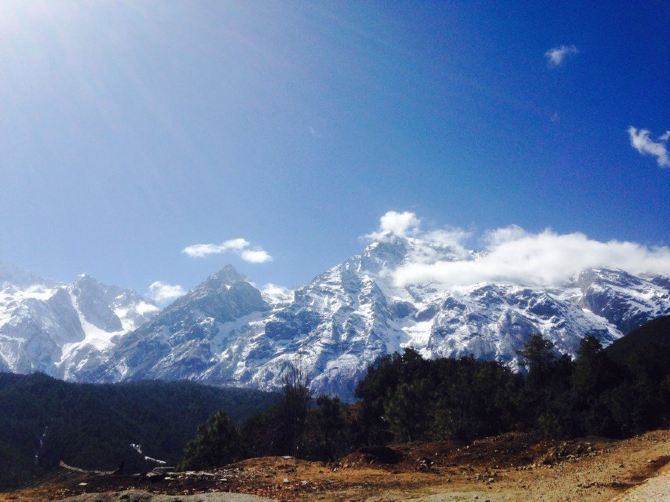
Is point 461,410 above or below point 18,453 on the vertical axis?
above

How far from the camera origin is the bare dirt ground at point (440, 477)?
70.0 feet

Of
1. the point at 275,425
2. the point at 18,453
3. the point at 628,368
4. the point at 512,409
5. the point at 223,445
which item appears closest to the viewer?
the point at 512,409

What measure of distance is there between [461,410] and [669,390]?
2104 centimetres

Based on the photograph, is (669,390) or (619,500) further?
(669,390)

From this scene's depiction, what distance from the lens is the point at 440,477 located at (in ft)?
91.0

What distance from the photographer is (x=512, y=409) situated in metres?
56.6

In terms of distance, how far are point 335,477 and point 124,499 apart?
11.8 metres

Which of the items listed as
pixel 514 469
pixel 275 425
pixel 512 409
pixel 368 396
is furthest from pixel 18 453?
pixel 514 469

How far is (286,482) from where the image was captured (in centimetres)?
2658

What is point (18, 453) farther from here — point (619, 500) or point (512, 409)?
point (619, 500)

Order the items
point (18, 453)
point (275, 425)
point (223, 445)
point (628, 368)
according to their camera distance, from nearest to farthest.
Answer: point (628, 368) < point (223, 445) < point (275, 425) < point (18, 453)

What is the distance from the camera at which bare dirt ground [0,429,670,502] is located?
2133 centimetres

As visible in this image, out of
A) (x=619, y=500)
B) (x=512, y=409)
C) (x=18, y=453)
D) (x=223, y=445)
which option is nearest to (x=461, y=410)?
(x=512, y=409)

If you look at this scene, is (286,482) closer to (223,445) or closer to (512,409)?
(512,409)
